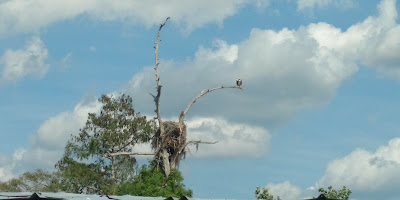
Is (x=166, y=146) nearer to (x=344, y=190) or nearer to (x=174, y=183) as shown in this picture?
(x=174, y=183)

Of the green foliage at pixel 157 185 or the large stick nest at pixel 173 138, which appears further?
the large stick nest at pixel 173 138

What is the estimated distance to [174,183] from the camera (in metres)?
32.9

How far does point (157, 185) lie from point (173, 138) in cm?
244

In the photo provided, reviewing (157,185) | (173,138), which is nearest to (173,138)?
(173,138)

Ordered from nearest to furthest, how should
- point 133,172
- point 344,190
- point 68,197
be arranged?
point 68,197 < point 344,190 < point 133,172

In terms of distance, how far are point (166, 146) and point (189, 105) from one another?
7.89 ft

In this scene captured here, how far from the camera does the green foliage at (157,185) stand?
106 feet

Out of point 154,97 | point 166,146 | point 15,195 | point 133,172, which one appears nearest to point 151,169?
point 166,146

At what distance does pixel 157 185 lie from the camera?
32.7 meters

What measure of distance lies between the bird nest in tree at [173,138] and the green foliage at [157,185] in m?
1.12

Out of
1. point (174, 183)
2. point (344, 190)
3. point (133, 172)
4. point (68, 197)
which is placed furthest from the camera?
point (133, 172)

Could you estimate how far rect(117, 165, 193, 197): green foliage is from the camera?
106ft

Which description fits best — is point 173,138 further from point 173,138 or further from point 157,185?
point 157,185

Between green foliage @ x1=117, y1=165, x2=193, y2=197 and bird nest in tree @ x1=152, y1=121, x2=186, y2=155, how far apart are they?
3.68ft
